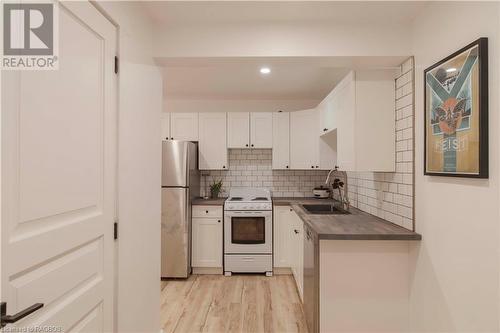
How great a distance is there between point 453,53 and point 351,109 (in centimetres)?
78

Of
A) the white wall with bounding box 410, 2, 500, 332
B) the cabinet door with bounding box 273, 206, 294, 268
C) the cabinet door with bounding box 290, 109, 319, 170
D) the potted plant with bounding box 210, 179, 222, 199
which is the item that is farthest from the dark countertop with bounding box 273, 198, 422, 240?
the potted plant with bounding box 210, 179, 222, 199

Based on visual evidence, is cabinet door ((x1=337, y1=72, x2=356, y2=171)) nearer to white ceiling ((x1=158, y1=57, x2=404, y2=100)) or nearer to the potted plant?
white ceiling ((x1=158, y1=57, x2=404, y2=100))

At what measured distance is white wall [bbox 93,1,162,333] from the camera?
1.50 metres

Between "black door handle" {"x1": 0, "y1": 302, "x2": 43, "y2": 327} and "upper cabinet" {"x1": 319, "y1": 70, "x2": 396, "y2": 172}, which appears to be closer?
"black door handle" {"x1": 0, "y1": 302, "x2": 43, "y2": 327}

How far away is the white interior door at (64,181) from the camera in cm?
88

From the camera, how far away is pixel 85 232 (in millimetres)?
1217

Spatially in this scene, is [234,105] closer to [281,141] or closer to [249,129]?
[249,129]

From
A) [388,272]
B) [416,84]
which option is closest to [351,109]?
[416,84]

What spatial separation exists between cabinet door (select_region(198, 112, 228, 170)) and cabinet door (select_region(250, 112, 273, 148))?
16.2 inches

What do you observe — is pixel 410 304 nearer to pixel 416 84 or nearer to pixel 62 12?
pixel 416 84

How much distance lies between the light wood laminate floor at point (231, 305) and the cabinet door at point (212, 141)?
1.54 m

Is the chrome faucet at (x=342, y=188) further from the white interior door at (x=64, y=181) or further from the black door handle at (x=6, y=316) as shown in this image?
the black door handle at (x=6, y=316)

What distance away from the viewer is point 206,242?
355 centimetres
